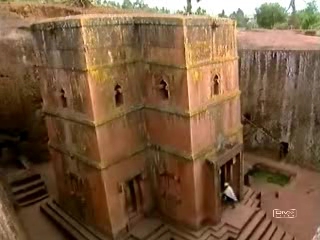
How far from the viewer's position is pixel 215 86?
10.1 meters

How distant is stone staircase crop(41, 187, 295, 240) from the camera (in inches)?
391

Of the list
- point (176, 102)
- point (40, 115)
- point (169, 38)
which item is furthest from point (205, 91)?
point (40, 115)

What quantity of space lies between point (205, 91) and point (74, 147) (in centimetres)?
424

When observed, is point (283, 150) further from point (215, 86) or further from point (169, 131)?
point (169, 131)

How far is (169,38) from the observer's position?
8969mm

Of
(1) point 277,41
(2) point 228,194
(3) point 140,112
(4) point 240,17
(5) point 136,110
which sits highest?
(4) point 240,17

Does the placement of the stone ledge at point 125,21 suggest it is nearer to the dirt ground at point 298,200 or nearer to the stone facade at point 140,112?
the stone facade at point 140,112

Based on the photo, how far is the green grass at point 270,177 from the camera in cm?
1420

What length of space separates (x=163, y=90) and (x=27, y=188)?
7390 millimetres

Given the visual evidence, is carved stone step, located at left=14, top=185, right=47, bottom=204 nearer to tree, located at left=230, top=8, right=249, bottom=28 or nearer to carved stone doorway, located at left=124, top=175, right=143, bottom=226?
carved stone doorway, located at left=124, top=175, right=143, bottom=226

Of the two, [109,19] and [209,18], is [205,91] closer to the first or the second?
[209,18]

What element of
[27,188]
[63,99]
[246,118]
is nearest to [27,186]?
[27,188]

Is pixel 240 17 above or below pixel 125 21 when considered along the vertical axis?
below

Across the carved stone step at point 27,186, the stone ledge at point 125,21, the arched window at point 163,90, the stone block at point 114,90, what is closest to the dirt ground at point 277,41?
the stone ledge at point 125,21
